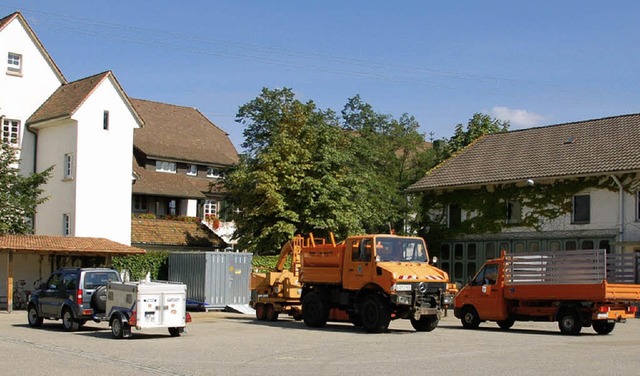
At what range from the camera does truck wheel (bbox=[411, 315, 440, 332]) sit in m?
25.2

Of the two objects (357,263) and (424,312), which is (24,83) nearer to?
Answer: (357,263)

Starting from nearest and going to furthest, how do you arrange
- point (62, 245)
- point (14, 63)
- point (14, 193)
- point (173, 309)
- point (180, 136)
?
point (173, 309)
point (62, 245)
point (14, 193)
point (14, 63)
point (180, 136)

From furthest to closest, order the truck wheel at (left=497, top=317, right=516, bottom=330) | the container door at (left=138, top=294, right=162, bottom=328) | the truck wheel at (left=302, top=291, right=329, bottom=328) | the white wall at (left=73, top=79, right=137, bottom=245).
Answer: the white wall at (left=73, top=79, right=137, bottom=245), the truck wheel at (left=497, top=317, right=516, bottom=330), the truck wheel at (left=302, top=291, right=329, bottom=328), the container door at (left=138, top=294, right=162, bottom=328)

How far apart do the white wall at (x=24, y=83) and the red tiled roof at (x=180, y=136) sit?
40.9ft

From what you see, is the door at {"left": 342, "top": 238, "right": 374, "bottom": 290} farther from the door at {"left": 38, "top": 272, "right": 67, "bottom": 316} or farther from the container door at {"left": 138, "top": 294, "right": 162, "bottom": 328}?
the door at {"left": 38, "top": 272, "right": 67, "bottom": 316}

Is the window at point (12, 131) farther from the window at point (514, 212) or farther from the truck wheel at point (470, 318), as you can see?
the truck wheel at point (470, 318)

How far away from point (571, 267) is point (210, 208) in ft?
125

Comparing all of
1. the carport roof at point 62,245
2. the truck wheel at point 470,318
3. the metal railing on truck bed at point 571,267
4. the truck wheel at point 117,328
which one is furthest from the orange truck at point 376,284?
the carport roof at point 62,245

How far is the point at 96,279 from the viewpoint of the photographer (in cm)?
2458

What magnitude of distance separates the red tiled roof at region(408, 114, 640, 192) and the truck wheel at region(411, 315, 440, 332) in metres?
16.4

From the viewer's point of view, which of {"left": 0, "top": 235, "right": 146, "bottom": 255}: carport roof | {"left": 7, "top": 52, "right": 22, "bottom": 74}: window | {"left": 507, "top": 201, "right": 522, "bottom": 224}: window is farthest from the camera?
{"left": 7, "top": 52, "right": 22, "bottom": 74}: window

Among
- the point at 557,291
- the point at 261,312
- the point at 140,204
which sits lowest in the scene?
the point at 261,312

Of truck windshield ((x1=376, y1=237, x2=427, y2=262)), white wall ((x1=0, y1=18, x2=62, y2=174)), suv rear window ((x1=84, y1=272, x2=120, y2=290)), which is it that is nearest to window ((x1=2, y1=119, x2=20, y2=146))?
white wall ((x1=0, y1=18, x2=62, y2=174))

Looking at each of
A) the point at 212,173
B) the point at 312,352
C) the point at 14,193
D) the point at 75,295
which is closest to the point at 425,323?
the point at 312,352
